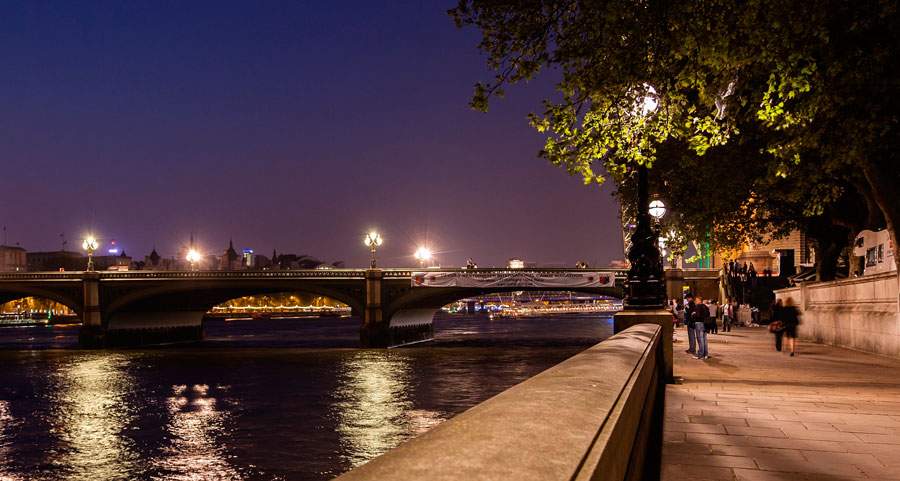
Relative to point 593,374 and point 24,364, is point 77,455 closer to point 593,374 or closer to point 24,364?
point 593,374

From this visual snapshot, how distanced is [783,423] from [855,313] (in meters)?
15.9

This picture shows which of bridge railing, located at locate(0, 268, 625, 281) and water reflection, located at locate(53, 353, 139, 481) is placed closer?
water reflection, located at locate(53, 353, 139, 481)

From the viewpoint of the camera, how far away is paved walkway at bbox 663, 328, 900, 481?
666 centimetres

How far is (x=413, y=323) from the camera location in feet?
Answer: 249

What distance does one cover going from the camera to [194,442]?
945 inches

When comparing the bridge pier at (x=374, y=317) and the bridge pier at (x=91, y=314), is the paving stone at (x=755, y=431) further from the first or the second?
the bridge pier at (x=91, y=314)

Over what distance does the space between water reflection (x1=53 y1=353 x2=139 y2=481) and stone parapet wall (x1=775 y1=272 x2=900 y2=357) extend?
19.7 meters

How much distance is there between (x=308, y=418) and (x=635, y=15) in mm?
20754

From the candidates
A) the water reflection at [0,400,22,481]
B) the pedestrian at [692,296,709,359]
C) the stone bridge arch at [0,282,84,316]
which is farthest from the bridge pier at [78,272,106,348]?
the pedestrian at [692,296,709,359]

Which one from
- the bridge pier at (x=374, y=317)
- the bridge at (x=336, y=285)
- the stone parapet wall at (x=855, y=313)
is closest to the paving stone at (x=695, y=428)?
the stone parapet wall at (x=855, y=313)

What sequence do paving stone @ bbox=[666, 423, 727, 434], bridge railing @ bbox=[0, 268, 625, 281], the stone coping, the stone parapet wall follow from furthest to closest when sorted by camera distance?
bridge railing @ bbox=[0, 268, 625, 281] < the stone parapet wall < paving stone @ bbox=[666, 423, 727, 434] < the stone coping

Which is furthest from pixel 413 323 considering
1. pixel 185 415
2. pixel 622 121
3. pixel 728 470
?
pixel 728 470

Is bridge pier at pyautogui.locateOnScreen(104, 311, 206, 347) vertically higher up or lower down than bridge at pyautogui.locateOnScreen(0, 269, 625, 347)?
lower down

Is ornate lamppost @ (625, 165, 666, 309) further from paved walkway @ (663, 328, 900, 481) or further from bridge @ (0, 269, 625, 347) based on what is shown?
bridge @ (0, 269, 625, 347)
